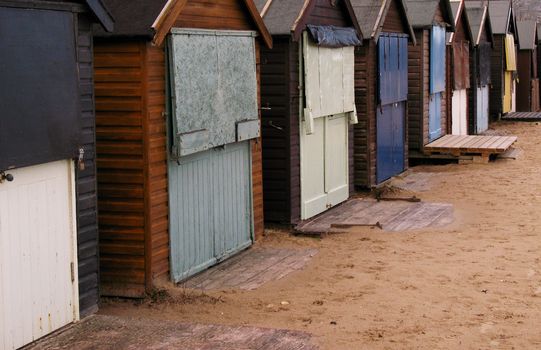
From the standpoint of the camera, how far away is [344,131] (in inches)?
606

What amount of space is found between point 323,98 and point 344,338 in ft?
21.0

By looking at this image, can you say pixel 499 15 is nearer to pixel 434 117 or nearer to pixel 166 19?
pixel 434 117

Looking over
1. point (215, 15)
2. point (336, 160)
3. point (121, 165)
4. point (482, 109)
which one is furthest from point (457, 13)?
point (121, 165)

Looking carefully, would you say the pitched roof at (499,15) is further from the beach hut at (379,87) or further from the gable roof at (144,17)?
the gable roof at (144,17)

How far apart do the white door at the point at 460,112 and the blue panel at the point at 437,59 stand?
224 cm

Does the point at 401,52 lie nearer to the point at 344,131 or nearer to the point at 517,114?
the point at 344,131

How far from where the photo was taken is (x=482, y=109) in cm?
2877

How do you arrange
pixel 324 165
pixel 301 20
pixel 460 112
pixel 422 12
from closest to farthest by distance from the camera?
pixel 301 20 < pixel 324 165 < pixel 422 12 < pixel 460 112

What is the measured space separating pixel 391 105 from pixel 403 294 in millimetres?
8879

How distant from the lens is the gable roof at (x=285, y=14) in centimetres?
1284

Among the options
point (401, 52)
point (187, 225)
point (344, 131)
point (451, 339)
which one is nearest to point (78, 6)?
point (187, 225)

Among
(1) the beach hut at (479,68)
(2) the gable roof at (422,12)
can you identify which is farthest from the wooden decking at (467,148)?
(1) the beach hut at (479,68)

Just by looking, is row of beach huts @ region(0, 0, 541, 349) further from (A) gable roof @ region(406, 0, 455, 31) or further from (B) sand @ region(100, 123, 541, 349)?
(A) gable roof @ region(406, 0, 455, 31)

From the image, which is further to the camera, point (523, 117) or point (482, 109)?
point (523, 117)
